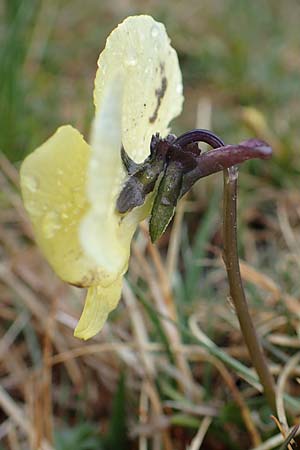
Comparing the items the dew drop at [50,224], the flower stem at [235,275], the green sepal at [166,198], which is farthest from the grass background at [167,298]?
the dew drop at [50,224]

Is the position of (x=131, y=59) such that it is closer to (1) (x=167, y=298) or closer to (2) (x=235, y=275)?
(2) (x=235, y=275)

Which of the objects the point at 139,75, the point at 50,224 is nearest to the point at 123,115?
the point at 139,75

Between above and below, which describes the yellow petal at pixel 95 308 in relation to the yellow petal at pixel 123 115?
below

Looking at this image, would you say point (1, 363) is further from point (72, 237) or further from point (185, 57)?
point (185, 57)

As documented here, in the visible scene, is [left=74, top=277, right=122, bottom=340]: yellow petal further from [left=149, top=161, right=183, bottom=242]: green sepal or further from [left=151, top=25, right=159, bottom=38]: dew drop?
[left=151, top=25, right=159, bottom=38]: dew drop

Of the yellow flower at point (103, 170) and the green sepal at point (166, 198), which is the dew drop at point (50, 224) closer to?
the yellow flower at point (103, 170)

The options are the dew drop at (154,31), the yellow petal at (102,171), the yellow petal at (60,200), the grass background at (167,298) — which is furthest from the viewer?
the grass background at (167,298)

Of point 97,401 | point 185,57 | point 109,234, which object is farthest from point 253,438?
point 185,57
